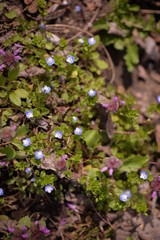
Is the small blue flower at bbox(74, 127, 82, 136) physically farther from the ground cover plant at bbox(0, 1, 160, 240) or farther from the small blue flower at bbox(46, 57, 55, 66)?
the small blue flower at bbox(46, 57, 55, 66)

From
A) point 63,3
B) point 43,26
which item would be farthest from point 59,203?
point 63,3

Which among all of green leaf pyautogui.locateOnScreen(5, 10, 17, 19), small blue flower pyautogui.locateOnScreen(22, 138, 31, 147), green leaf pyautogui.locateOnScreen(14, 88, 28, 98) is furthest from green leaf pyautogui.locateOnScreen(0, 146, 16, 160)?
green leaf pyautogui.locateOnScreen(5, 10, 17, 19)

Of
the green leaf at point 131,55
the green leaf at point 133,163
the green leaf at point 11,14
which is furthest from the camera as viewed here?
the green leaf at point 131,55

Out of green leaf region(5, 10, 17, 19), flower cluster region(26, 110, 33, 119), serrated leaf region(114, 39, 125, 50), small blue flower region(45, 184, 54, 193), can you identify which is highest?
green leaf region(5, 10, 17, 19)

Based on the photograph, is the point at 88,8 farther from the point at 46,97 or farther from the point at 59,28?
the point at 46,97

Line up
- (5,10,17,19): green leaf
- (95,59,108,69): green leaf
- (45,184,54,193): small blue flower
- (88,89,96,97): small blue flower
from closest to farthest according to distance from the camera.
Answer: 1. (45,184,54,193): small blue flower
2. (88,89,96,97): small blue flower
3. (5,10,17,19): green leaf
4. (95,59,108,69): green leaf

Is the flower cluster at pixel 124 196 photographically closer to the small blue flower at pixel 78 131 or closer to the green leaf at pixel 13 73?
the small blue flower at pixel 78 131

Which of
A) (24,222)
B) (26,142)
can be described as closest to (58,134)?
(26,142)

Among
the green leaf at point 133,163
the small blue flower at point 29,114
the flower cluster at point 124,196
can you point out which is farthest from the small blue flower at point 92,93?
the flower cluster at point 124,196
